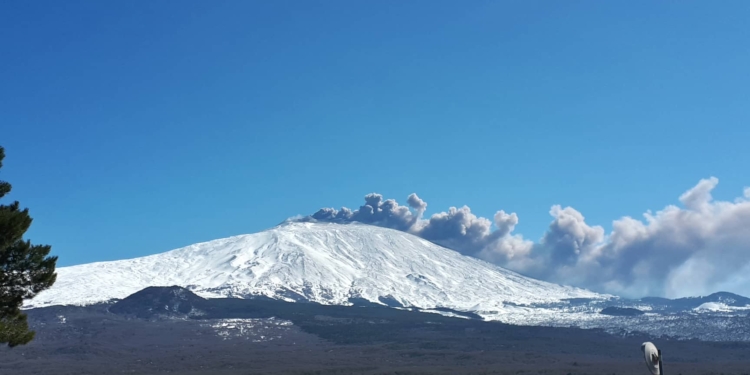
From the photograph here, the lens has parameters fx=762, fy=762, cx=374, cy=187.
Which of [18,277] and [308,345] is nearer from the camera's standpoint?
[18,277]

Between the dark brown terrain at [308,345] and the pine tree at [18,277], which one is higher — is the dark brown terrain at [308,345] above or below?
above

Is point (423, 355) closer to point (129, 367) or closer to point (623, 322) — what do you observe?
Result: point (129, 367)

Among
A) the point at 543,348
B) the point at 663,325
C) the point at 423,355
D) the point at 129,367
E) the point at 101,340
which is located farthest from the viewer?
the point at 663,325

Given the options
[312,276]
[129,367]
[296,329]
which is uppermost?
[312,276]

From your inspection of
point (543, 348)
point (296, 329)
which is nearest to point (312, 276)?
point (296, 329)

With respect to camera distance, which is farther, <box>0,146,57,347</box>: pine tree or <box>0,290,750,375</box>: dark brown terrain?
<box>0,290,750,375</box>: dark brown terrain

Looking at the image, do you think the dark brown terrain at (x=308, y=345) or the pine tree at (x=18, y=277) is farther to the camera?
the dark brown terrain at (x=308, y=345)

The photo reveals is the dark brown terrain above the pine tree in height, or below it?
above

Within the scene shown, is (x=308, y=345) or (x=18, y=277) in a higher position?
(x=308, y=345)
